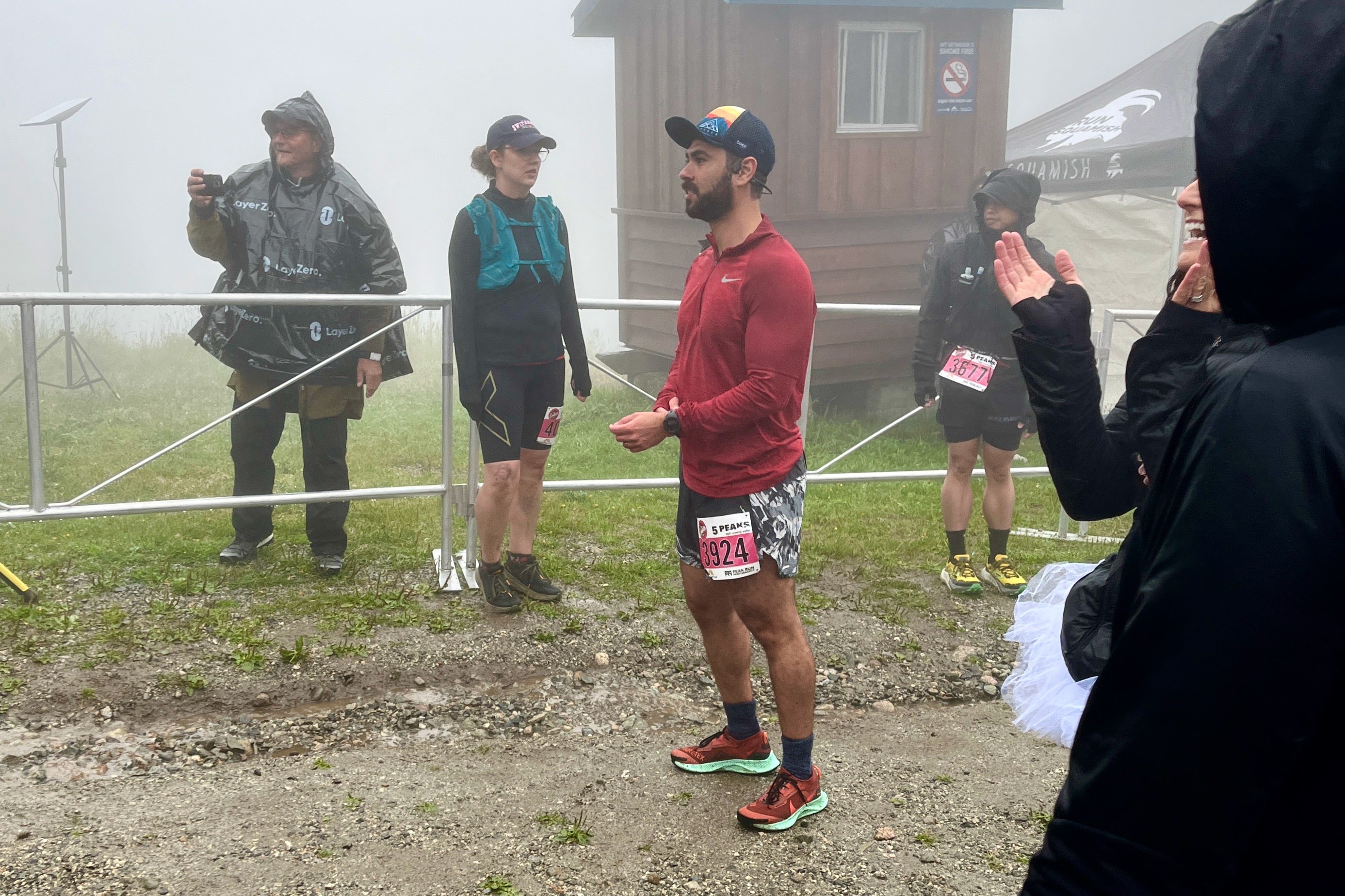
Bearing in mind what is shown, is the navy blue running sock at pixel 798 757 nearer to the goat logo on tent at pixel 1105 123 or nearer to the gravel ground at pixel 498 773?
the gravel ground at pixel 498 773

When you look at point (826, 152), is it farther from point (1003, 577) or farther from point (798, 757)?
point (798, 757)

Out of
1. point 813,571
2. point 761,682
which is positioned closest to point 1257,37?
point 761,682

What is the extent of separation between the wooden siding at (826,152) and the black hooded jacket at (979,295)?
13.7 ft

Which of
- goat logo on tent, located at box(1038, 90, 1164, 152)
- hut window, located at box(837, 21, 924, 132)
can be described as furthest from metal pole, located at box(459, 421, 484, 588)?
goat logo on tent, located at box(1038, 90, 1164, 152)

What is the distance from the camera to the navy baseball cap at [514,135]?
4688mm

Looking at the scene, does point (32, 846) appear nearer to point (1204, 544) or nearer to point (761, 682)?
point (761, 682)

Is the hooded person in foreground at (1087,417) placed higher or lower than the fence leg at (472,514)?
higher

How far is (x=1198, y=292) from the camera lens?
1.96 meters

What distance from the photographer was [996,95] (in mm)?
10445

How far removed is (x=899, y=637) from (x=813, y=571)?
976mm

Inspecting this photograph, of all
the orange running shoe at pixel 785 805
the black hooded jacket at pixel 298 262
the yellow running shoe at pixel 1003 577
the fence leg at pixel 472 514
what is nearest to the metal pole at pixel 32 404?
the black hooded jacket at pixel 298 262

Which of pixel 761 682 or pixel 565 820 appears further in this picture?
pixel 761 682

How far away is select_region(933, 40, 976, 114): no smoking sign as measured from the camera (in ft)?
33.3

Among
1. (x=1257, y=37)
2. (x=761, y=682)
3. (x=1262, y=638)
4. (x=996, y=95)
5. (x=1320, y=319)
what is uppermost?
(x=996, y=95)
